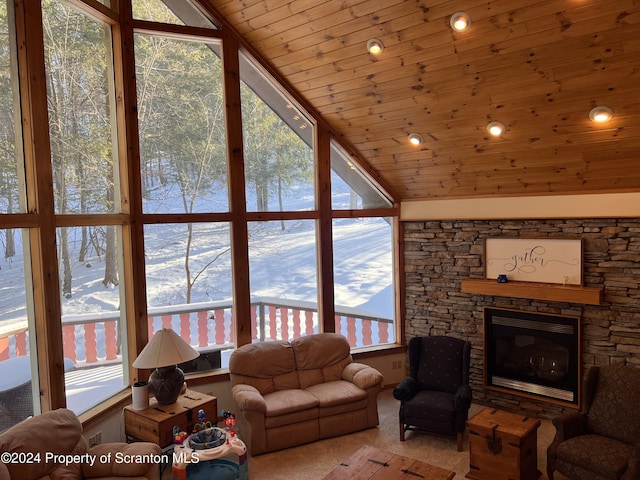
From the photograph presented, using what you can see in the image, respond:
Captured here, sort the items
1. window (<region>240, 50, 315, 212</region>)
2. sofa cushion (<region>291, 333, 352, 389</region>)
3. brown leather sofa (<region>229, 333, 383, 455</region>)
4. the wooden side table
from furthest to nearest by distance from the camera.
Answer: window (<region>240, 50, 315, 212</region>), sofa cushion (<region>291, 333, 352, 389</region>), brown leather sofa (<region>229, 333, 383, 455</region>), the wooden side table

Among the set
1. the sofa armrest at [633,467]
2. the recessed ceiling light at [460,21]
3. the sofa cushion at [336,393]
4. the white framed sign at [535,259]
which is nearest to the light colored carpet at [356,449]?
the sofa cushion at [336,393]

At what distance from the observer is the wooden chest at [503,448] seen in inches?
157

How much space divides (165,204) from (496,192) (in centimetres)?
340

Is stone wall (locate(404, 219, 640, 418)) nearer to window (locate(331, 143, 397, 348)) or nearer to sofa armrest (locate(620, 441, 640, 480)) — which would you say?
window (locate(331, 143, 397, 348))

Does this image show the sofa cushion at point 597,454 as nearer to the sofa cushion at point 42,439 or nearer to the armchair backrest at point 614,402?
the armchair backrest at point 614,402

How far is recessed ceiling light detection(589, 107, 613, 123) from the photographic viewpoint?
397 centimetres

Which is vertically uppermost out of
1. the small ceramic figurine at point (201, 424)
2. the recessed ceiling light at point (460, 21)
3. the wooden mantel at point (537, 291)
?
the recessed ceiling light at point (460, 21)

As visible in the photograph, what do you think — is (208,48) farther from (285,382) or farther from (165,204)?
(285,382)

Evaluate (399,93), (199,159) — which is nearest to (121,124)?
(199,159)

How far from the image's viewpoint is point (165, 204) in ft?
16.8

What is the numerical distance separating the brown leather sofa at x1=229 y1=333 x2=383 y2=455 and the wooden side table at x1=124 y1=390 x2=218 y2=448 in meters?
0.35

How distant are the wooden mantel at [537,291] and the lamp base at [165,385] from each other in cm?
316

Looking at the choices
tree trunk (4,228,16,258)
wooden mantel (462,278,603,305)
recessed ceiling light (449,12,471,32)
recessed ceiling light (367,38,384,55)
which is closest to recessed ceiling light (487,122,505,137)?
recessed ceiling light (449,12,471,32)

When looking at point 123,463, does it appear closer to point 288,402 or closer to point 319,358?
point 288,402
